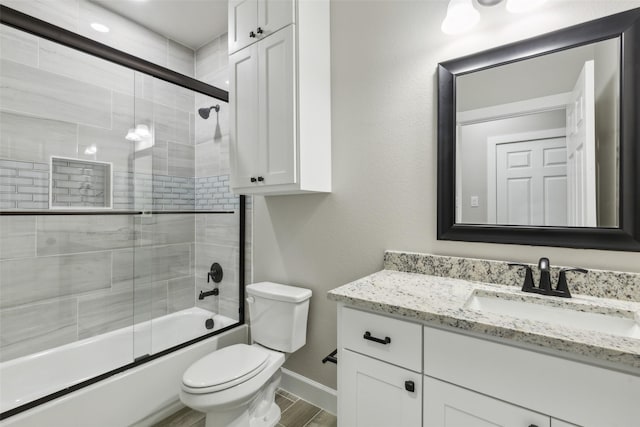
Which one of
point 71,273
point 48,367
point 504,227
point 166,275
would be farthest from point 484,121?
point 48,367

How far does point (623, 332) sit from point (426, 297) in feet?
1.94

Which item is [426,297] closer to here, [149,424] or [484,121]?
[484,121]

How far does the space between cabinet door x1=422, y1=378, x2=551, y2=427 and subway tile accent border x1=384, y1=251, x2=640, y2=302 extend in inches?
21.7

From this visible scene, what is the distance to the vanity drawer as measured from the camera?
97 centimetres

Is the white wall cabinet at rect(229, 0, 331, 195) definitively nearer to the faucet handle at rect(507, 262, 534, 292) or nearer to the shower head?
the shower head

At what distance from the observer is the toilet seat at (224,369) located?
136cm

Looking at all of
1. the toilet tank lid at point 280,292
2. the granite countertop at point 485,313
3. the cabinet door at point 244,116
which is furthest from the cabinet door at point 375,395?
the cabinet door at point 244,116

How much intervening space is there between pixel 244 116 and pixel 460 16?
3.91 feet

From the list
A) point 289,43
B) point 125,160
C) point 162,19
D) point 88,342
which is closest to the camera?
point 289,43

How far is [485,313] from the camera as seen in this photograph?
911 mm

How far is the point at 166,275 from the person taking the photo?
2182 millimetres

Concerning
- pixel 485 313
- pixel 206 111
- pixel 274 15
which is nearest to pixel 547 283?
pixel 485 313

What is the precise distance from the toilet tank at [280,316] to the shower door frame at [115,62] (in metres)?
0.45

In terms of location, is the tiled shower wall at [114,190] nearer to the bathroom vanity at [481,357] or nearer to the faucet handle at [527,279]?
the bathroom vanity at [481,357]
